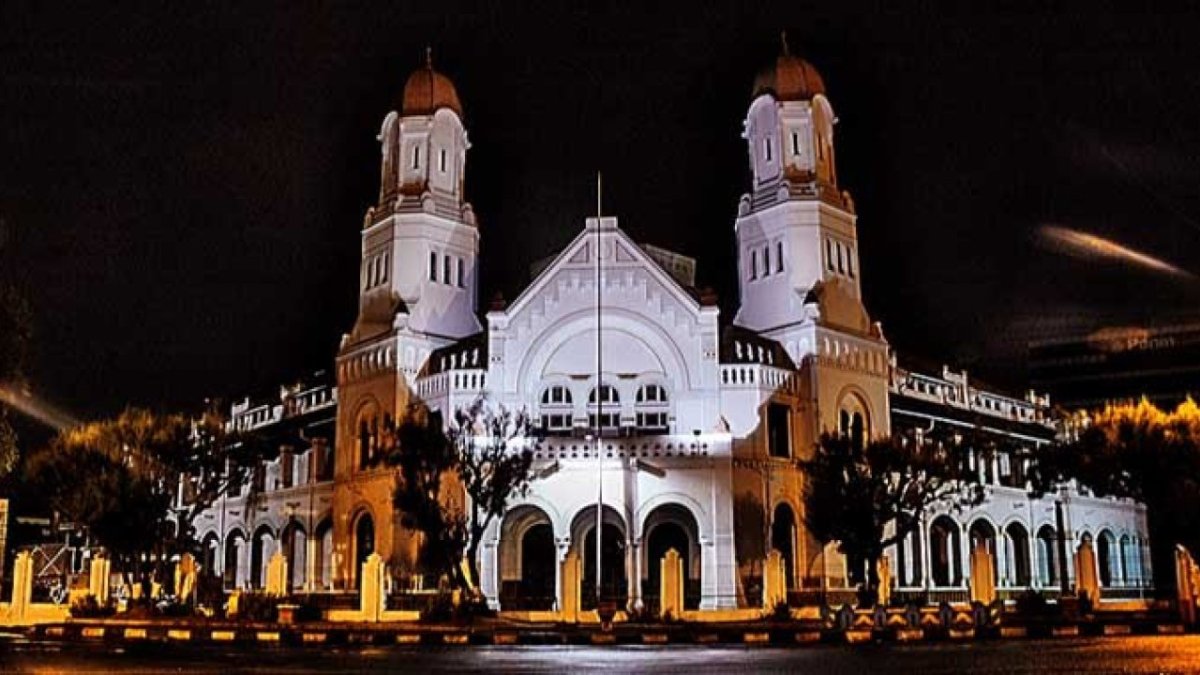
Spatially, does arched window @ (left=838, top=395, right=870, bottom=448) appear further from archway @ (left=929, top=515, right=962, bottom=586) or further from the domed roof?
the domed roof

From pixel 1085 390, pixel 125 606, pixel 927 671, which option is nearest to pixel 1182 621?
pixel 927 671

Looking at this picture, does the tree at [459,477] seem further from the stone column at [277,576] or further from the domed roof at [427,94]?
the domed roof at [427,94]

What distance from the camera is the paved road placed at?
67.5 ft

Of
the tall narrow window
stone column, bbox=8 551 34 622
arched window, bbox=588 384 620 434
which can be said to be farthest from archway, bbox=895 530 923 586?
stone column, bbox=8 551 34 622

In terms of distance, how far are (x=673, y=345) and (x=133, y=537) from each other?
23388mm

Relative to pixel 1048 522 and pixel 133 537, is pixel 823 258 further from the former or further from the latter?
pixel 133 537

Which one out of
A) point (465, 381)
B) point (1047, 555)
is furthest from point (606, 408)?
point (1047, 555)

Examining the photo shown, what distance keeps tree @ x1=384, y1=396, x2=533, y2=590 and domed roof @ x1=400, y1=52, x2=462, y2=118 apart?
714 inches

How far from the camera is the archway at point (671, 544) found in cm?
4974

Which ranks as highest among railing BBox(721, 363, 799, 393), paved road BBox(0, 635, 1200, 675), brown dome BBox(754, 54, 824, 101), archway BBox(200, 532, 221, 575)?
brown dome BBox(754, 54, 824, 101)

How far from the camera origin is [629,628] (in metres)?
34.3

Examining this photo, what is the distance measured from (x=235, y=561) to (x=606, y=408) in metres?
27.8

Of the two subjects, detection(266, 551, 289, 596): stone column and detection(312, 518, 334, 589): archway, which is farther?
detection(312, 518, 334, 589): archway

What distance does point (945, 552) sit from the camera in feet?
198
